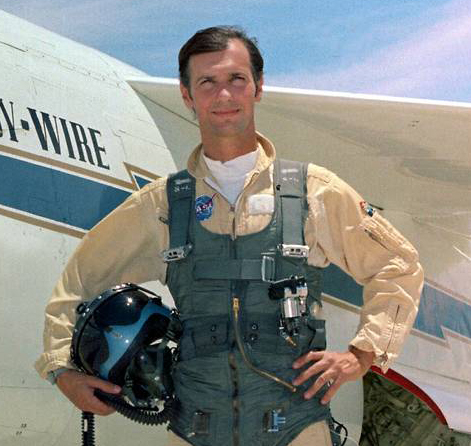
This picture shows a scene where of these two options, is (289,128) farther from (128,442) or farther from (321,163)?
(128,442)

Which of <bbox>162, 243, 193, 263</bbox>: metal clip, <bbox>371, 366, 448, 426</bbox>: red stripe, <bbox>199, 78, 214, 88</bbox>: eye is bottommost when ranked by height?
<bbox>371, 366, 448, 426</bbox>: red stripe

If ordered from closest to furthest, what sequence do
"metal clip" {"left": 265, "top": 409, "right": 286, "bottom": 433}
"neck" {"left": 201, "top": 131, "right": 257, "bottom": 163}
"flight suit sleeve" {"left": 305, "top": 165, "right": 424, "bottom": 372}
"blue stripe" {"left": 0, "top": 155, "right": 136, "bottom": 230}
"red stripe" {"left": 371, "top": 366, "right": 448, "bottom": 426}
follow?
"metal clip" {"left": 265, "top": 409, "right": 286, "bottom": 433}, "flight suit sleeve" {"left": 305, "top": 165, "right": 424, "bottom": 372}, "neck" {"left": 201, "top": 131, "right": 257, "bottom": 163}, "blue stripe" {"left": 0, "top": 155, "right": 136, "bottom": 230}, "red stripe" {"left": 371, "top": 366, "right": 448, "bottom": 426}

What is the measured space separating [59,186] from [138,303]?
1.66m

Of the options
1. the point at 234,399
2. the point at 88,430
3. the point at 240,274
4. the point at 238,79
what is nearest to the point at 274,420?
the point at 234,399

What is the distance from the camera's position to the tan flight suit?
9.97 feet

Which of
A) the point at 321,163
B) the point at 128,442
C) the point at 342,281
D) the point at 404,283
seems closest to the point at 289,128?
the point at 321,163

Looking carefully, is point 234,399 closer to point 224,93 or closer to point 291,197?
point 291,197

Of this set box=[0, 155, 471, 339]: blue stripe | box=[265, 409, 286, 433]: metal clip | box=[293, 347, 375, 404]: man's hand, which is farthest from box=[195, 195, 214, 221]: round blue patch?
box=[0, 155, 471, 339]: blue stripe

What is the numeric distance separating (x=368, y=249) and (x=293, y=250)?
0.94ft

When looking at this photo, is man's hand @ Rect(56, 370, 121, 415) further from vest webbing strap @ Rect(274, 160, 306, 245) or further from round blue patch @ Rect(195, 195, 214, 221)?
vest webbing strap @ Rect(274, 160, 306, 245)

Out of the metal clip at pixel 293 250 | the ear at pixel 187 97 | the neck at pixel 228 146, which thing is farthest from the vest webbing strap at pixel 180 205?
the metal clip at pixel 293 250

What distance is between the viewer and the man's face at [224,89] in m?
3.09

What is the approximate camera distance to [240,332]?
2.97 m

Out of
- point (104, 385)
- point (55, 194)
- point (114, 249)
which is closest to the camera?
point (104, 385)
